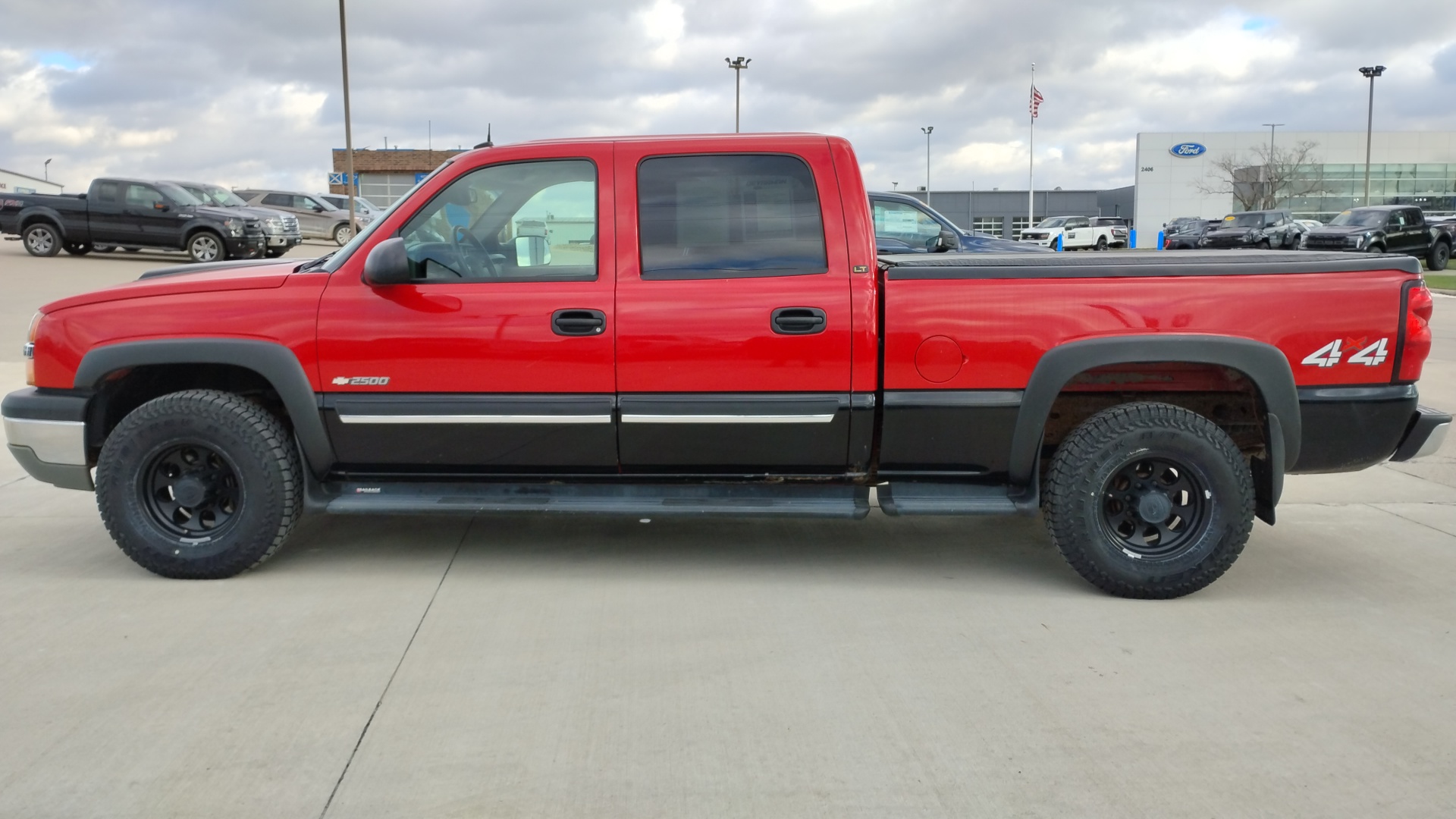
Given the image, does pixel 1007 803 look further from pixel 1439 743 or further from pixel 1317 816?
pixel 1439 743

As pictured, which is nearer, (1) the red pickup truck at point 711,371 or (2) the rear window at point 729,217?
(1) the red pickup truck at point 711,371

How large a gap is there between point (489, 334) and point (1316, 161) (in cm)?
7553

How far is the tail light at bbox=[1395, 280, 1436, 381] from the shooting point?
4.39m

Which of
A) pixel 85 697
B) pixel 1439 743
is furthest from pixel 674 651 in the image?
pixel 1439 743

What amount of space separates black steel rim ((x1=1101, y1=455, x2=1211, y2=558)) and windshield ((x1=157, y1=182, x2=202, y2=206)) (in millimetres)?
22275

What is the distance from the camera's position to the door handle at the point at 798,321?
4.48 m

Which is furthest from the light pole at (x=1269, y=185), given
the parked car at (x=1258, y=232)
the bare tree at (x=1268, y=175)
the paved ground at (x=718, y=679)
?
the paved ground at (x=718, y=679)

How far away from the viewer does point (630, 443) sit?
4.62 metres

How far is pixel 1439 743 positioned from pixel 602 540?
3.45 m

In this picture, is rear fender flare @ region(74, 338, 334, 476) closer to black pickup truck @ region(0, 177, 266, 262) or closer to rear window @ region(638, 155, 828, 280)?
rear window @ region(638, 155, 828, 280)

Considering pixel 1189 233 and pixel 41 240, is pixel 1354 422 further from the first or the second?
pixel 1189 233

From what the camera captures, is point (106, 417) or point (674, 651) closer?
point (674, 651)

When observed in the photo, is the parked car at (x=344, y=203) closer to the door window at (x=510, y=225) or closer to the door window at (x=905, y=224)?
the door window at (x=905, y=224)

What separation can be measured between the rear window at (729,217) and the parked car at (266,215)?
20676 millimetres
